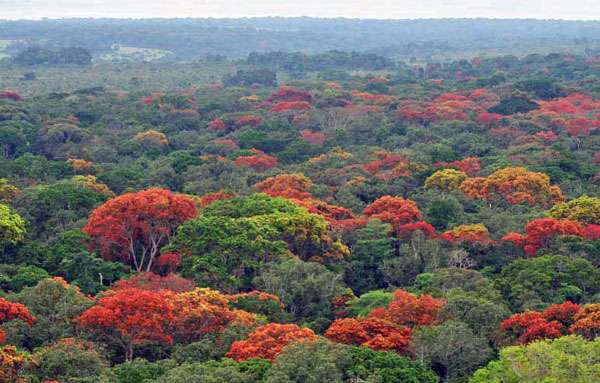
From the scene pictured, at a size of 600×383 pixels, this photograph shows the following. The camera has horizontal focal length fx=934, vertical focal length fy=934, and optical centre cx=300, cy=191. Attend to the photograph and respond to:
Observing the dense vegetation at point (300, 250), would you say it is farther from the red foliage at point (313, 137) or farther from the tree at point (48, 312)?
the red foliage at point (313, 137)

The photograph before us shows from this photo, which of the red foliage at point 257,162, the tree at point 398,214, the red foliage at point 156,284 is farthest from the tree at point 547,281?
the red foliage at point 257,162

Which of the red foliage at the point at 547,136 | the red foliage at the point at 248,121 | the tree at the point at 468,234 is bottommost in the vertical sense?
the red foliage at the point at 248,121

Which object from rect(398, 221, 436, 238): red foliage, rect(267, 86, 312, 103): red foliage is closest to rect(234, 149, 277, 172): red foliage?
rect(398, 221, 436, 238): red foliage

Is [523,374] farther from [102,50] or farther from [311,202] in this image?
[102,50]

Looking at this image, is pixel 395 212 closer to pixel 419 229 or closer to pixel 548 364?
pixel 419 229

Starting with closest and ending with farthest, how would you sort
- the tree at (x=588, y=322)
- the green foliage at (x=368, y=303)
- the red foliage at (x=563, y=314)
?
the tree at (x=588, y=322) → the red foliage at (x=563, y=314) → the green foliage at (x=368, y=303)

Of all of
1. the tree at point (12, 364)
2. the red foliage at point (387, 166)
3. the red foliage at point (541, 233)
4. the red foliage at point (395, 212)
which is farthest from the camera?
the red foliage at point (387, 166)

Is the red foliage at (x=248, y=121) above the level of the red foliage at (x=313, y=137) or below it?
above
